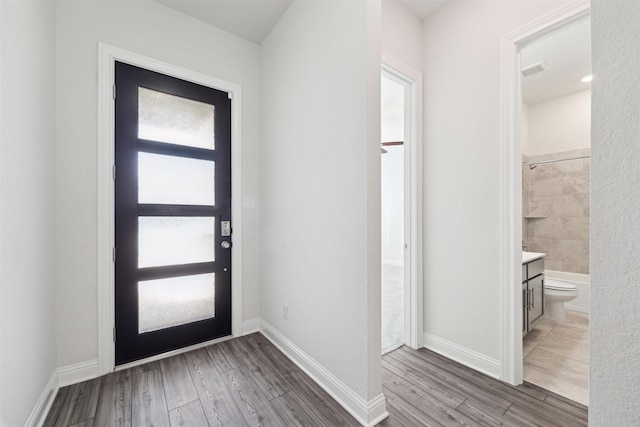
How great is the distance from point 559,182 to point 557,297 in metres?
1.79

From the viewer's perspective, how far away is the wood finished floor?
149 cm

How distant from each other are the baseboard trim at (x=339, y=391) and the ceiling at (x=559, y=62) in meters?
2.96

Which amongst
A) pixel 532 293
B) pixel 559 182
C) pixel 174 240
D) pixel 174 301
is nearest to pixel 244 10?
pixel 174 240

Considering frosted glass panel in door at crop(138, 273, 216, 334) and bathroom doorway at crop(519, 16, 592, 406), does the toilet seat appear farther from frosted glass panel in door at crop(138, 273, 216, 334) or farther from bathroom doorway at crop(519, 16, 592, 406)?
frosted glass panel in door at crop(138, 273, 216, 334)

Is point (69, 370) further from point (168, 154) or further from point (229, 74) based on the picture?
point (229, 74)

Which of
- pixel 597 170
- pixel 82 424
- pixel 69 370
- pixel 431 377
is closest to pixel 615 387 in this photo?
pixel 597 170

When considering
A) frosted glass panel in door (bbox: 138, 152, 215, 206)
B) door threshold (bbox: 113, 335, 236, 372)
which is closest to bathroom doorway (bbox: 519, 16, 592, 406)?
door threshold (bbox: 113, 335, 236, 372)

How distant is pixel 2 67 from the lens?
1147mm

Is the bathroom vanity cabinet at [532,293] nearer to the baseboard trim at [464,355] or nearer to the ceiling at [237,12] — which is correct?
the baseboard trim at [464,355]

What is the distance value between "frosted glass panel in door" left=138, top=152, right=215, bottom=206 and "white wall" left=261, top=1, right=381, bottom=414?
1.82 feet

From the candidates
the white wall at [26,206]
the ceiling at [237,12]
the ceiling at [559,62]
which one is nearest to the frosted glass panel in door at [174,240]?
the white wall at [26,206]

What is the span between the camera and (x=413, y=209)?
2.31 meters

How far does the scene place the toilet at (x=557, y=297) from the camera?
2701mm

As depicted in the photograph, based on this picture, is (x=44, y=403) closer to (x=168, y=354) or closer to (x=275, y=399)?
(x=168, y=354)
